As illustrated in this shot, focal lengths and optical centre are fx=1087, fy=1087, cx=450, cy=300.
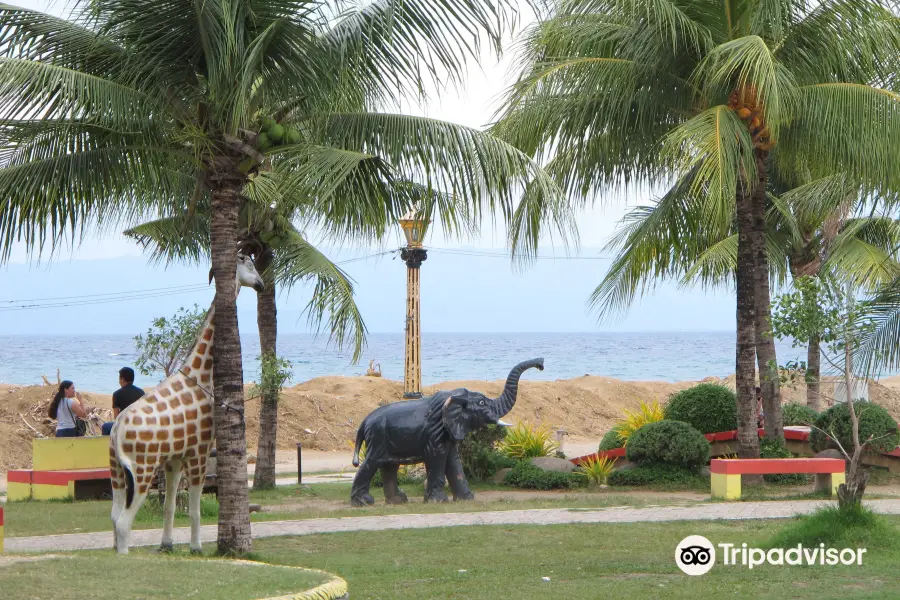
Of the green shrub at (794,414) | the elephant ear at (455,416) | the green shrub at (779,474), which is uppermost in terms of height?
the elephant ear at (455,416)

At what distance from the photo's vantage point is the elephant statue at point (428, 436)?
48.7 ft

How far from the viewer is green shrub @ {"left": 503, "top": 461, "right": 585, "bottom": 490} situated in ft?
55.6

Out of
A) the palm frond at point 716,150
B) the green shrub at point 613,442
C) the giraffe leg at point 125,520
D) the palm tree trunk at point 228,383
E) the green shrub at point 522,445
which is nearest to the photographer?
the giraffe leg at point 125,520

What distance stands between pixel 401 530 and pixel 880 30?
9364 millimetres

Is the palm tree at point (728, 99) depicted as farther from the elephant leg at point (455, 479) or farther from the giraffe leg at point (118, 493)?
the giraffe leg at point (118, 493)

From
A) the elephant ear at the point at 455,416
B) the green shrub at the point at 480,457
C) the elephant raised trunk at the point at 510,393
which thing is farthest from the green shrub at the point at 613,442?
the elephant ear at the point at 455,416

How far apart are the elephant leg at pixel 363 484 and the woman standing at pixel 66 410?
5.30m

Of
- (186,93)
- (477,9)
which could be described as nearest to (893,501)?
(477,9)

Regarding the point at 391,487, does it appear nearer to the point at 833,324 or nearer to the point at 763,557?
the point at 763,557

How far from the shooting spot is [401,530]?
12102 mm

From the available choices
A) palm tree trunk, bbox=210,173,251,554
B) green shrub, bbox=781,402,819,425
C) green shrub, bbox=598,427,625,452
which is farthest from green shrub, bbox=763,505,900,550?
green shrub, bbox=781,402,819,425

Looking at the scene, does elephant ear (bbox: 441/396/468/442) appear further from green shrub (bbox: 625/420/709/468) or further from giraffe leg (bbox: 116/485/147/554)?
giraffe leg (bbox: 116/485/147/554)

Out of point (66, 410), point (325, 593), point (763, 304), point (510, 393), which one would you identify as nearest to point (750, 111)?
point (763, 304)

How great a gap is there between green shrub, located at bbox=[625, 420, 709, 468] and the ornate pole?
28.7 feet
